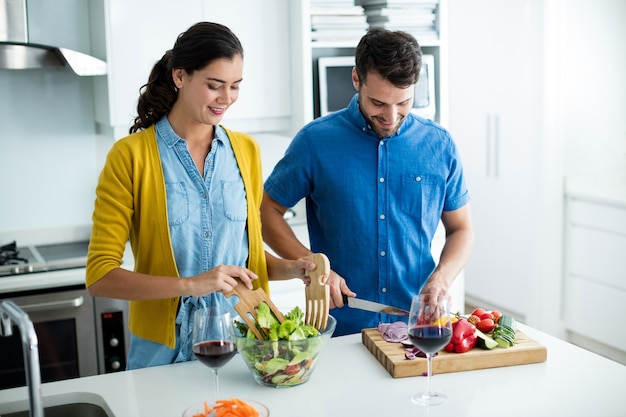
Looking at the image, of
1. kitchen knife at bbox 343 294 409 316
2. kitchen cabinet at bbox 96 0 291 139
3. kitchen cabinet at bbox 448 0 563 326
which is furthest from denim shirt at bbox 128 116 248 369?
kitchen cabinet at bbox 448 0 563 326

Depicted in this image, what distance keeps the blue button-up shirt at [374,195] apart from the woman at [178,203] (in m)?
0.27

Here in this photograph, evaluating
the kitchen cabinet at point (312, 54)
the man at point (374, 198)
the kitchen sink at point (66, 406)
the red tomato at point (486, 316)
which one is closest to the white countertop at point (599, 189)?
the kitchen cabinet at point (312, 54)

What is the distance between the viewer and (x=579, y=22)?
4297mm

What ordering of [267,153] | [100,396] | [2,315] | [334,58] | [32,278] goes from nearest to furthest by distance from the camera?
[2,315] < [100,396] < [32,278] < [334,58] < [267,153]

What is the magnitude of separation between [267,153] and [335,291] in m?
1.97

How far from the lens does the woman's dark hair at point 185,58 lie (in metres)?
1.93

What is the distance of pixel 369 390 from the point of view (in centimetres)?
176

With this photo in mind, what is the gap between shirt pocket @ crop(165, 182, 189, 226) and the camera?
1.98 meters

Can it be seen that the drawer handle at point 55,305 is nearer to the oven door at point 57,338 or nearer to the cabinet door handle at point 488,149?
the oven door at point 57,338

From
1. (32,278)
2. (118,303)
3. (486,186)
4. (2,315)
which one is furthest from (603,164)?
(2,315)

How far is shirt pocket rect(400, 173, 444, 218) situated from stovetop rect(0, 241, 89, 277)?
1.42 m

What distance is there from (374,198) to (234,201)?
0.45 m

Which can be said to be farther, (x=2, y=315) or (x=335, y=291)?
(x=335, y=291)

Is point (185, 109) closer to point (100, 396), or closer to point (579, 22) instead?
point (100, 396)
